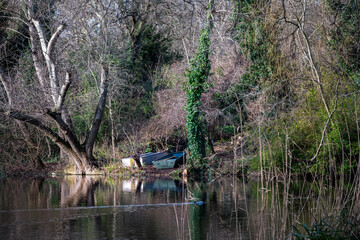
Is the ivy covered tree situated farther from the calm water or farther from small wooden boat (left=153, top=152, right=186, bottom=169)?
the calm water

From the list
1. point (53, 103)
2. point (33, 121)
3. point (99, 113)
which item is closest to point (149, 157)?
point (99, 113)

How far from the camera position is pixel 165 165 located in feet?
69.9

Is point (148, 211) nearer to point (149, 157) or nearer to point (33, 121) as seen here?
point (33, 121)

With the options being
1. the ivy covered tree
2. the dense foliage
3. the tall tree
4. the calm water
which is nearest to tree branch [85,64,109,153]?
the tall tree

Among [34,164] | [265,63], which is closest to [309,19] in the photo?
[265,63]

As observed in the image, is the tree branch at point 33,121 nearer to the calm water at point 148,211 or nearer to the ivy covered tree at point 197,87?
the calm water at point 148,211

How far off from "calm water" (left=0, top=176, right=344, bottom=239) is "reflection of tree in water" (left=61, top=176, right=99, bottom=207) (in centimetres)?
3

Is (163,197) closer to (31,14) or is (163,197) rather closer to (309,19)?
(309,19)

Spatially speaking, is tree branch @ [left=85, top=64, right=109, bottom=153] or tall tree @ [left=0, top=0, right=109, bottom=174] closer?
tall tree @ [left=0, top=0, right=109, bottom=174]

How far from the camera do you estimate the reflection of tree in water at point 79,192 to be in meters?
12.8

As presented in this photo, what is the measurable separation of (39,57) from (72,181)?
6.00 metres

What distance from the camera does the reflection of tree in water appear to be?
42.0 feet

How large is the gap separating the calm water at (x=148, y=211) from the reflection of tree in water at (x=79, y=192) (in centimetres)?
3

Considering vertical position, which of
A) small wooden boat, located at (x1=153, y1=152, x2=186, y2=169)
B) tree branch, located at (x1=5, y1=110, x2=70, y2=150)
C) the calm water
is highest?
tree branch, located at (x1=5, y1=110, x2=70, y2=150)
